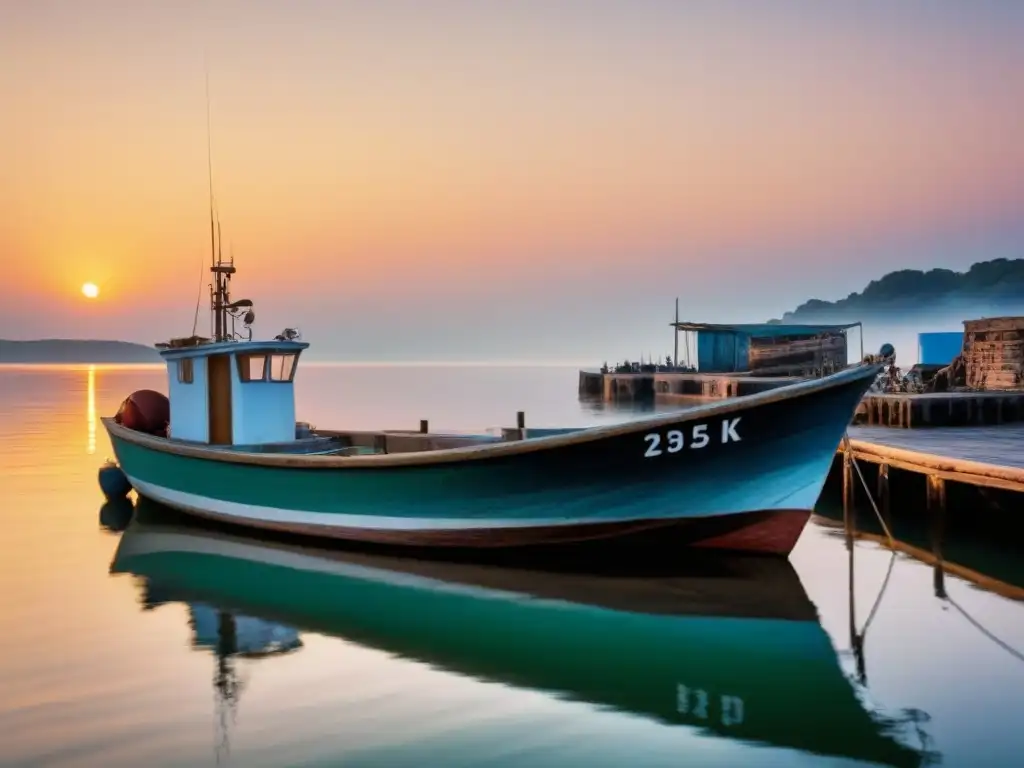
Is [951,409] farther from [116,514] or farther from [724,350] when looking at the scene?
[724,350]

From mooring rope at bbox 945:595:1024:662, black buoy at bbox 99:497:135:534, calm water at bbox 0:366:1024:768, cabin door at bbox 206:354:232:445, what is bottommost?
mooring rope at bbox 945:595:1024:662

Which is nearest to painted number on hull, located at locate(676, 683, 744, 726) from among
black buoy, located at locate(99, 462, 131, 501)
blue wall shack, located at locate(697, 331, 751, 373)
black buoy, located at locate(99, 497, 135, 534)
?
black buoy, located at locate(99, 497, 135, 534)

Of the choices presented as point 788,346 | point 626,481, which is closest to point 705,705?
point 626,481

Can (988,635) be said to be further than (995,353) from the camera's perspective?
No

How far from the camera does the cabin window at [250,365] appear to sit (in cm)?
1434

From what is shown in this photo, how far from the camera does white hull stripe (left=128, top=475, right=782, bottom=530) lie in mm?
11133

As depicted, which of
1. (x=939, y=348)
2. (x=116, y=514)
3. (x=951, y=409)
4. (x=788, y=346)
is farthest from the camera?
(x=788, y=346)

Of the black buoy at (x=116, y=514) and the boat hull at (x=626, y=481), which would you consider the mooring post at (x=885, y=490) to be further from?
the black buoy at (x=116, y=514)

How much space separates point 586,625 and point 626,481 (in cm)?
190

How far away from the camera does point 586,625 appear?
9656mm

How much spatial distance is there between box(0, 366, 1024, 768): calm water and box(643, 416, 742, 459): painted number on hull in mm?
1832

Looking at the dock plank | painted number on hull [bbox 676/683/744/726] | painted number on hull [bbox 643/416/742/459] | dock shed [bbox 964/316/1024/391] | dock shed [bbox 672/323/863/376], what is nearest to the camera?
painted number on hull [bbox 676/683/744/726]

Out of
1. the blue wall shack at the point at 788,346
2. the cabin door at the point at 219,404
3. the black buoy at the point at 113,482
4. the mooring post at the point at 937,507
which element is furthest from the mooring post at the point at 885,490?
the blue wall shack at the point at 788,346

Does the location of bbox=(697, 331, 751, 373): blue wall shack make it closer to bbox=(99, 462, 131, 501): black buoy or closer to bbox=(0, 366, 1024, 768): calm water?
bbox=(99, 462, 131, 501): black buoy
